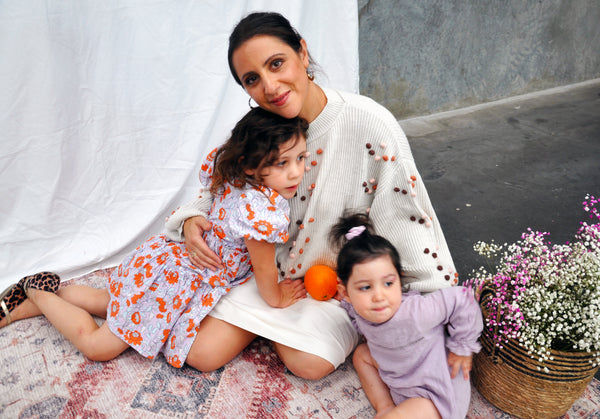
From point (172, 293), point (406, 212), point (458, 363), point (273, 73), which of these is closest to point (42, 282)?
point (172, 293)

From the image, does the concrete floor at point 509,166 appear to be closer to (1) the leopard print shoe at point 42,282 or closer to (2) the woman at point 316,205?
(2) the woman at point 316,205

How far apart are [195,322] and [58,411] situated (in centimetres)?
48

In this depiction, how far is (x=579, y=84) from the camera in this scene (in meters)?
4.53

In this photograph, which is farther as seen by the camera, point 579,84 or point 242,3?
point 579,84

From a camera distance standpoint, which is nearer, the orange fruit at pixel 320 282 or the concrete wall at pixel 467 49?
the orange fruit at pixel 320 282

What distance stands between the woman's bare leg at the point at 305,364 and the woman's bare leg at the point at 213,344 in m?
0.17

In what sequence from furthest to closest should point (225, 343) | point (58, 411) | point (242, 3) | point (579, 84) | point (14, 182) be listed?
point (579, 84), point (242, 3), point (14, 182), point (225, 343), point (58, 411)

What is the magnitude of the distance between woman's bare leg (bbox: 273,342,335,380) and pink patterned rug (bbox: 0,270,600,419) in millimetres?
55

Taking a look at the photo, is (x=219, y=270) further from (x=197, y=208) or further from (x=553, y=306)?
(x=553, y=306)

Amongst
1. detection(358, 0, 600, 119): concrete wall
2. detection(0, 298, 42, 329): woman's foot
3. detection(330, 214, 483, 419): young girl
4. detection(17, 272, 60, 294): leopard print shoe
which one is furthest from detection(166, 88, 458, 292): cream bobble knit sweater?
detection(358, 0, 600, 119): concrete wall

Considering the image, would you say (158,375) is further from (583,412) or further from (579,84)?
(579,84)

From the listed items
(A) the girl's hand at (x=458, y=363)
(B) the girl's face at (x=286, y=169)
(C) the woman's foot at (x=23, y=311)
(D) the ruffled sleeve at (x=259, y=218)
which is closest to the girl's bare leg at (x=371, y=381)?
(A) the girl's hand at (x=458, y=363)

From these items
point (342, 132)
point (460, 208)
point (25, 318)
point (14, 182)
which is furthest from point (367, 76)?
point (25, 318)

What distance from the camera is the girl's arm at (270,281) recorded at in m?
1.35
